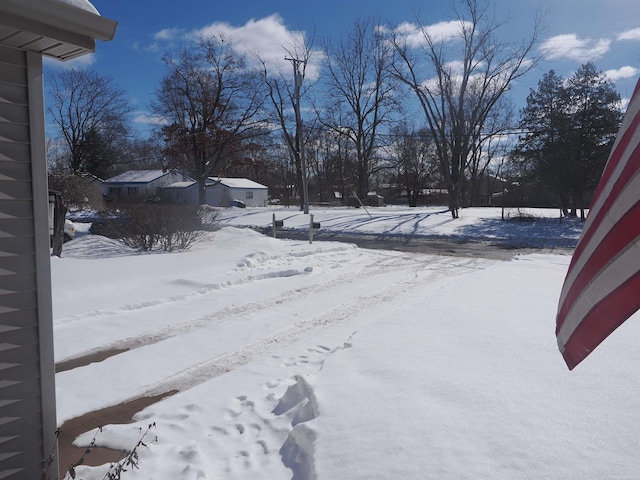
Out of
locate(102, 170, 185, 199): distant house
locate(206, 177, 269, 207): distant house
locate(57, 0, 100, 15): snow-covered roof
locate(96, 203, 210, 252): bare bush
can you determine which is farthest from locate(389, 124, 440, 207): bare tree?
locate(57, 0, 100, 15): snow-covered roof

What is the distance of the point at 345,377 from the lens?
438cm

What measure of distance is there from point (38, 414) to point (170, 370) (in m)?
2.23

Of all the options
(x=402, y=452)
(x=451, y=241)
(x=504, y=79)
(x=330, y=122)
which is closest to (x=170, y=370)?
(x=402, y=452)

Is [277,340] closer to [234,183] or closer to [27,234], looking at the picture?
[27,234]

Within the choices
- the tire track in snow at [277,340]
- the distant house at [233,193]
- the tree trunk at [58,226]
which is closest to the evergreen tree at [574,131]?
the tire track in snow at [277,340]

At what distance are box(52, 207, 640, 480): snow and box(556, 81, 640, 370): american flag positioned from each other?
60.3 inches

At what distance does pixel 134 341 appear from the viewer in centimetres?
620

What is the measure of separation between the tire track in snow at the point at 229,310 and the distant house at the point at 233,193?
3500 centimetres

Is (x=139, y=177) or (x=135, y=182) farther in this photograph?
(x=139, y=177)

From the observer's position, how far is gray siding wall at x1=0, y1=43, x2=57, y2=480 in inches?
113

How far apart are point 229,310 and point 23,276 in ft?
15.8

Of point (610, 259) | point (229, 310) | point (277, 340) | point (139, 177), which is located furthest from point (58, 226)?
point (139, 177)

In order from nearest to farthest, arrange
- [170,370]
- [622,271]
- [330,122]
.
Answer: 1. [622,271]
2. [170,370]
3. [330,122]

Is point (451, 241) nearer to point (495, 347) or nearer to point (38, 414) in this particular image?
point (495, 347)
